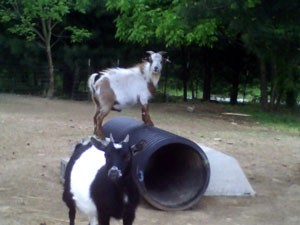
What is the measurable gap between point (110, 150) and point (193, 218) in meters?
2.44

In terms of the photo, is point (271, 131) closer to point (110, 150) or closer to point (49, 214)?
point (49, 214)

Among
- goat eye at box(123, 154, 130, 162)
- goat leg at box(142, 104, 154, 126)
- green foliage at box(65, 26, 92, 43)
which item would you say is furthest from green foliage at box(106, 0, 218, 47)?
goat eye at box(123, 154, 130, 162)

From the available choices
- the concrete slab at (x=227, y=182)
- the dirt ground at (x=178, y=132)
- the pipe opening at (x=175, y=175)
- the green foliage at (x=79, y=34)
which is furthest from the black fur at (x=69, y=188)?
the green foliage at (x=79, y=34)

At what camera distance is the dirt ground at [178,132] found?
696 cm

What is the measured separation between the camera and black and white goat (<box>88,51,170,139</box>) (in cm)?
824

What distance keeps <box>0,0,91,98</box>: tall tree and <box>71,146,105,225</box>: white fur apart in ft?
44.4

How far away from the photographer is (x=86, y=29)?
2102 cm

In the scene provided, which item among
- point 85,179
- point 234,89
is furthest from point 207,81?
point 85,179

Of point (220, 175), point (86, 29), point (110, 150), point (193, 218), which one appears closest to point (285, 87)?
point (86, 29)

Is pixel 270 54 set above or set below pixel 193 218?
above

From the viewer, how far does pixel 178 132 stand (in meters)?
13.0

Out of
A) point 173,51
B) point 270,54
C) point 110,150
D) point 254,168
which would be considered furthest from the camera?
point 173,51

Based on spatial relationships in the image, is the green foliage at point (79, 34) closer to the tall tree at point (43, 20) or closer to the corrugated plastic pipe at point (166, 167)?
the tall tree at point (43, 20)

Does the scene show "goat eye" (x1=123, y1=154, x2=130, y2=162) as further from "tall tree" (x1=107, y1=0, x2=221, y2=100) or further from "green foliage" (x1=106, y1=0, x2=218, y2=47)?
"green foliage" (x1=106, y1=0, x2=218, y2=47)
